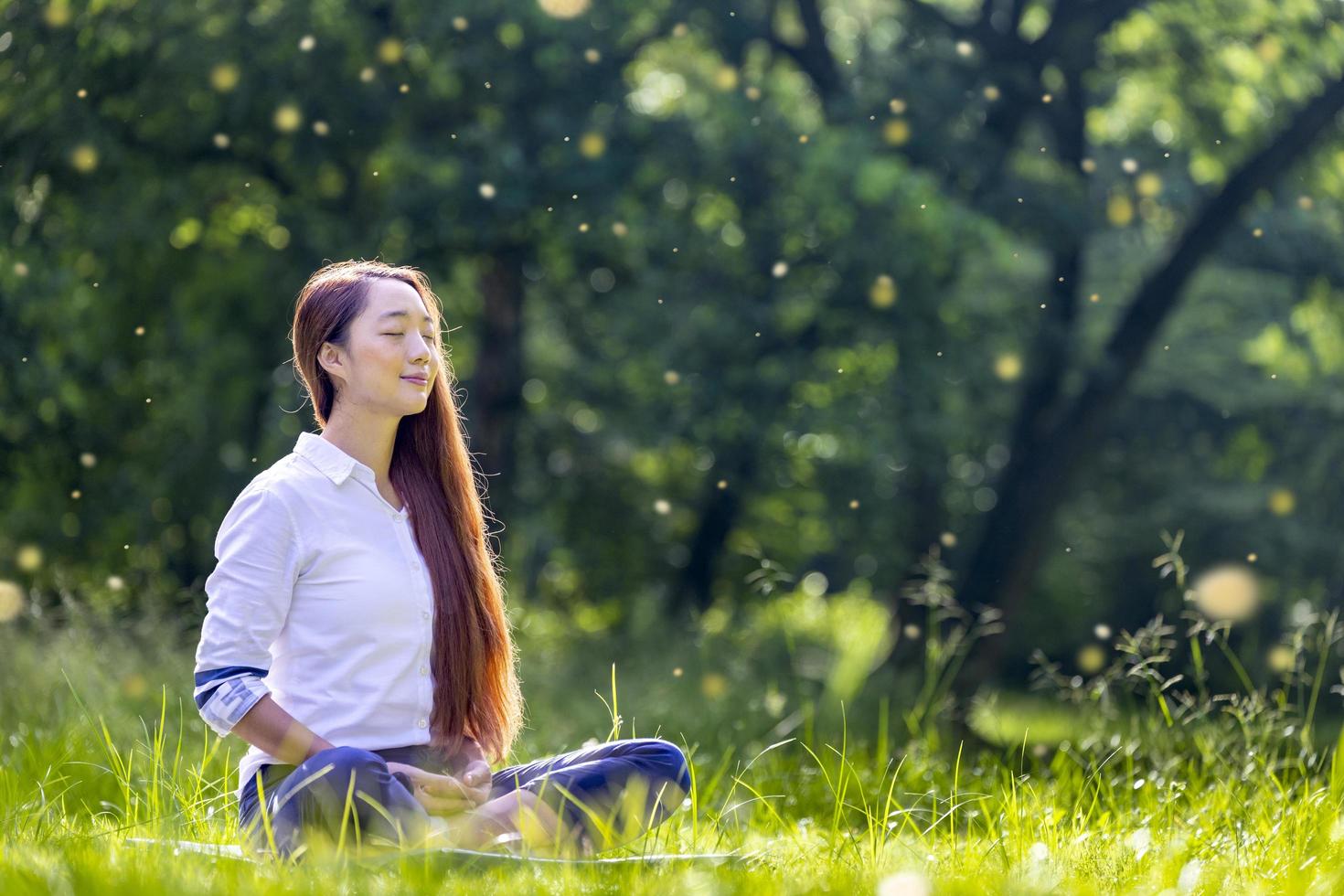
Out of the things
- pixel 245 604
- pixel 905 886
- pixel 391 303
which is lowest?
pixel 905 886

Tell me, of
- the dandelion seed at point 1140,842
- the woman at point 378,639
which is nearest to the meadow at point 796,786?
the dandelion seed at point 1140,842

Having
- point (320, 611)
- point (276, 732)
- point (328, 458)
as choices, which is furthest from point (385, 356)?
point (276, 732)

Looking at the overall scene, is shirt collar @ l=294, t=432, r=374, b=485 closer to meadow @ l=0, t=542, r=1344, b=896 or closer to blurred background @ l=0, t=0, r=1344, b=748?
meadow @ l=0, t=542, r=1344, b=896

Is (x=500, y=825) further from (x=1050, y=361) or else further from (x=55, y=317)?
(x=1050, y=361)

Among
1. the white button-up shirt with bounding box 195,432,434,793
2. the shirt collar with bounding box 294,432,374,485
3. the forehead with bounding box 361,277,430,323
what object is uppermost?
the forehead with bounding box 361,277,430,323

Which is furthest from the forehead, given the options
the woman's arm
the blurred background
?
the blurred background

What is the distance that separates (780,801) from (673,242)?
16.3ft

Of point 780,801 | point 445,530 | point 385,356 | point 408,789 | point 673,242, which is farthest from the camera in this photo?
point 673,242

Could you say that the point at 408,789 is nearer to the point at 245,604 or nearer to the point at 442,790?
the point at 442,790

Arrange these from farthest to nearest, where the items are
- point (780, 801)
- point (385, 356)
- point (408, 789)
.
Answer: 1. point (780, 801)
2. point (385, 356)
3. point (408, 789)

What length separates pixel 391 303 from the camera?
3.05m

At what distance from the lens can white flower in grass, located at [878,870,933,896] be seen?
2.54 meters

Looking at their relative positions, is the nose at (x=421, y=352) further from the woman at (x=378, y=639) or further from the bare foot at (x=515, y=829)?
the bare foot at (x=515, y=829)

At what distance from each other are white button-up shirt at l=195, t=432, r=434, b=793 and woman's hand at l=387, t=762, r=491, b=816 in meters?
0.14
